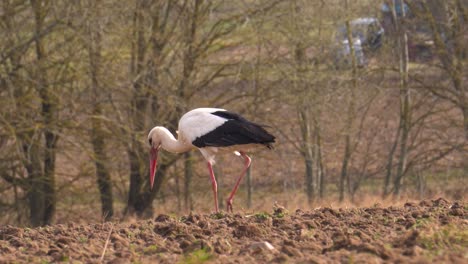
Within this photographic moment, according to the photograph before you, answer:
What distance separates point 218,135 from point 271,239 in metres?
4.79

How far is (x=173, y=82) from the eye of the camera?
21.0 m

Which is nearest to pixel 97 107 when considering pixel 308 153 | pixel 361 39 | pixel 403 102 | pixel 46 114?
pixel 46 114

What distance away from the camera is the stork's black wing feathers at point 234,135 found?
11.9m

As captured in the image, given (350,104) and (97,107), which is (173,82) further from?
(350,104)

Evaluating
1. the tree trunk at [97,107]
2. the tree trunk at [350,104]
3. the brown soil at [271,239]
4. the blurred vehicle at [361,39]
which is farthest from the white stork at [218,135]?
the blurred vehicle at [361,39]

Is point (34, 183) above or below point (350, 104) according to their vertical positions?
below

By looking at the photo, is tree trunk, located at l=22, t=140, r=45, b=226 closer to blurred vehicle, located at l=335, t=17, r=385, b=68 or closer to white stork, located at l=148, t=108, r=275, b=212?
white stork, located at l=148, t=108, r=275, b=212

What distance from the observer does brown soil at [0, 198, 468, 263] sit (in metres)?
6.51

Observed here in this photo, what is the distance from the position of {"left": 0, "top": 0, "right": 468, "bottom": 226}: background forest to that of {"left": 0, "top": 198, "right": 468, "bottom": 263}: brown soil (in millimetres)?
9019

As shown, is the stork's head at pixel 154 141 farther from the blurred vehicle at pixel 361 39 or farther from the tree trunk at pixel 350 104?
the blurred vehicle at pixel 361 39

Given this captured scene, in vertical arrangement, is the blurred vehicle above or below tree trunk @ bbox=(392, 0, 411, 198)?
above

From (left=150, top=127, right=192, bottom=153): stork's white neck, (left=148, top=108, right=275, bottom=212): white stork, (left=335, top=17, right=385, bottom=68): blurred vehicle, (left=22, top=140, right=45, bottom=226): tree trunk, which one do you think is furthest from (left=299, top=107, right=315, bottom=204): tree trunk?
(left=148, top=108, right=275, bottom=212): white stork

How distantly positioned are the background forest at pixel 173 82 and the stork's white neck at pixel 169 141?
200 inches

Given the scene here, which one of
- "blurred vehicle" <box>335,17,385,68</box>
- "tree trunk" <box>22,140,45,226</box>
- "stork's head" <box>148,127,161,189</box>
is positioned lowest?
"tree trunk" <box>22,140,45,226</box>
